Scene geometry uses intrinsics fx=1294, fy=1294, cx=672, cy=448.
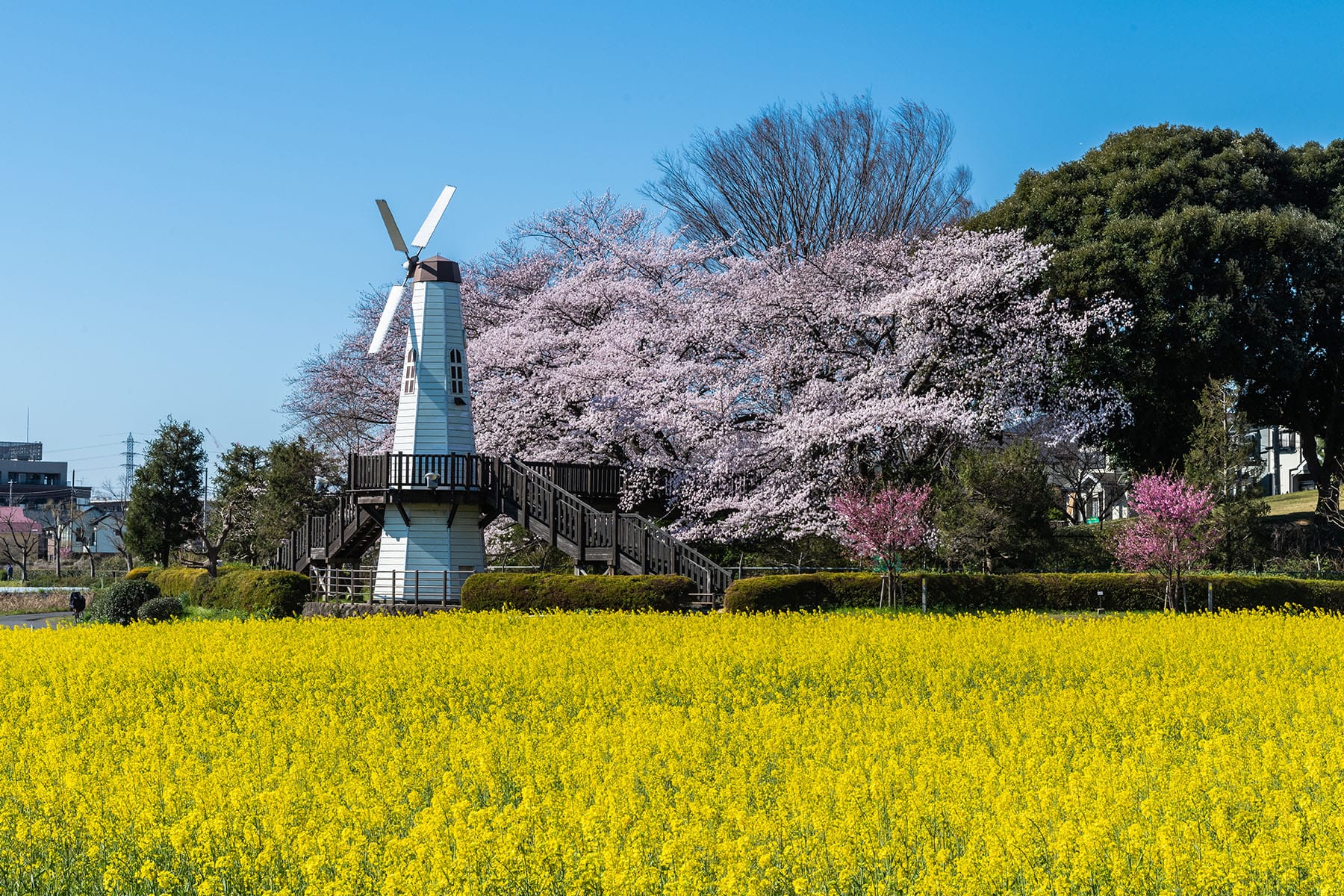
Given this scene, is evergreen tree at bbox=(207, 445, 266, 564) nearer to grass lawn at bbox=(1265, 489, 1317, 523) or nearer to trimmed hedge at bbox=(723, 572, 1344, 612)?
trimmed hedge at bbox=(723, 572, 1344, 612)

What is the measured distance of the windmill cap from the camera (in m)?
29.6

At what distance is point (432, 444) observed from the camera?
29.0 m

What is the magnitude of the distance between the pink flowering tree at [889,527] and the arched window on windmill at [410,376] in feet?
33.4

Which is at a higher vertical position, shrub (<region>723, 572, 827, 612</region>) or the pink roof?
the pink roof

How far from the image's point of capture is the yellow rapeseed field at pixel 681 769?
17.8 ft

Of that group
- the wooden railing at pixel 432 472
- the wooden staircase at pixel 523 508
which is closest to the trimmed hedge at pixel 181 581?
the wooden staircase at pixel 523 508

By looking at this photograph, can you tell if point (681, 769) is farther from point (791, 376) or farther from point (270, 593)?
point (791, 376)

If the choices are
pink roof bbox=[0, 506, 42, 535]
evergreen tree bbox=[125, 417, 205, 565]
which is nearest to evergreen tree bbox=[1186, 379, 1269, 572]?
evergreen tree bbox=[125, 417, 205, 565]

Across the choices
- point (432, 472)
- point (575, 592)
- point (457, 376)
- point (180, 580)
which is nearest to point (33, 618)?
point (180, 580)

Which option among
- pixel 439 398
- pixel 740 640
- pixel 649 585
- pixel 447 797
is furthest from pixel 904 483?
pixel 447 797

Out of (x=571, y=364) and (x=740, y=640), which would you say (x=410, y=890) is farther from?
(x=571, y=364)

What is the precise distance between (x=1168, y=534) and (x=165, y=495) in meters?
32.7

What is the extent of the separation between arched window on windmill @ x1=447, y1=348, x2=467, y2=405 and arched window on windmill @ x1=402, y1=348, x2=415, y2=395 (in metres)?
0.82

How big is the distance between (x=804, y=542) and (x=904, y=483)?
3105mm
